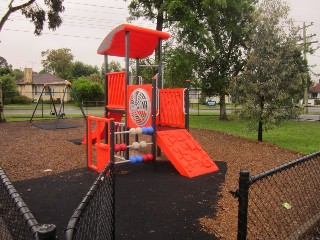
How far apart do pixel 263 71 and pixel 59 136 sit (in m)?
8.41

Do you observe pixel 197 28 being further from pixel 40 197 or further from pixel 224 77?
pixel 40 197

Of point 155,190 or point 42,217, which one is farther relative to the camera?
point 155,190

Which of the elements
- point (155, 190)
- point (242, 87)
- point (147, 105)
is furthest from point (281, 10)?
point (155, 190)

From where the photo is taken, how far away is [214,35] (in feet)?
70.3

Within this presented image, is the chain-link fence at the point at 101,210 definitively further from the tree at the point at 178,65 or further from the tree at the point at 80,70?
the tree at the point at 80,70

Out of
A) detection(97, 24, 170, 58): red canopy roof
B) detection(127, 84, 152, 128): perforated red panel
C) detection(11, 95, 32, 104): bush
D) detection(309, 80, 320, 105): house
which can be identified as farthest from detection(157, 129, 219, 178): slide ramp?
detection(309, 80, 320, 105): house

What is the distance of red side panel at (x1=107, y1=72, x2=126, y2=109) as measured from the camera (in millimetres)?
7707

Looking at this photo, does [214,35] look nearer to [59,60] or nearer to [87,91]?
[87,91]

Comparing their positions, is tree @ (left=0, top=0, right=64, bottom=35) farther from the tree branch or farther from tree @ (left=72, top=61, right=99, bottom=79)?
tree @ (left=72, top=61, right=99, bottom=79)

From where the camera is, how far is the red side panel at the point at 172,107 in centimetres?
779

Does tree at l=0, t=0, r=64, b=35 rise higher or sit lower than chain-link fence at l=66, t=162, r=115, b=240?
higher

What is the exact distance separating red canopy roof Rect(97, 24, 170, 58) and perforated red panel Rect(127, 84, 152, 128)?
57.4 inches

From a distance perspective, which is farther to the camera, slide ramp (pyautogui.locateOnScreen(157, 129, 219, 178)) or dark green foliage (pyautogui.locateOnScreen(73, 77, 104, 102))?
dark green foliage (pyautogui.locateOnScreen(73, 77, 104, 102))

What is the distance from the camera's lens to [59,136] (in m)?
11.9
